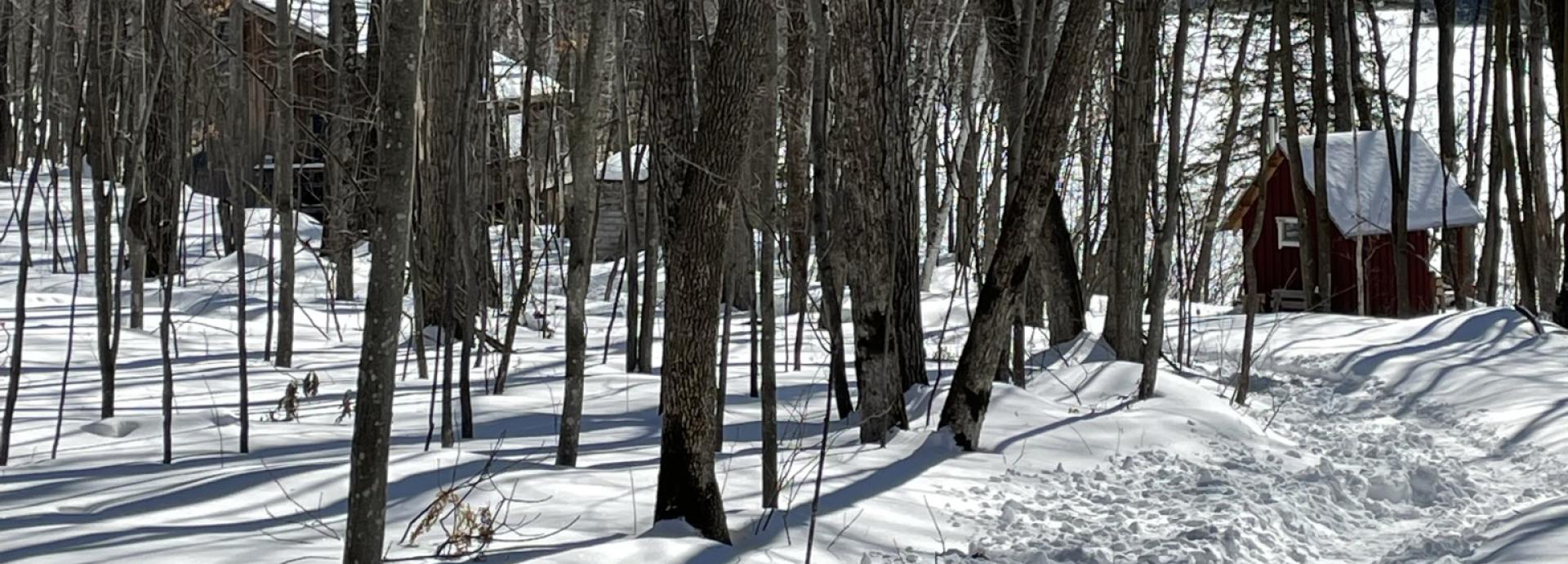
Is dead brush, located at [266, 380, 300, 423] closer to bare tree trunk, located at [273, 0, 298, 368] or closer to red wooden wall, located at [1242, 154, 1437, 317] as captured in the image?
bare tree trunk, located at [273, 0, 298, 368]

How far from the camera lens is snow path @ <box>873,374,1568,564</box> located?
252 inches

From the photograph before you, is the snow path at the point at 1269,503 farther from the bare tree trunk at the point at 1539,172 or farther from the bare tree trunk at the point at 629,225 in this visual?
the bare tree trunk at the point at 1539,172

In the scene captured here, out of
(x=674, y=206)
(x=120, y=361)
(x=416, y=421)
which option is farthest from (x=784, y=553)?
(x=120, y=361)

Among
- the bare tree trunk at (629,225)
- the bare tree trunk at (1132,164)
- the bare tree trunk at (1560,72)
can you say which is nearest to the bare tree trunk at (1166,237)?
the bare tree trunk at (1132,164)

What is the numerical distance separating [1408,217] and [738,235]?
13.4 metres

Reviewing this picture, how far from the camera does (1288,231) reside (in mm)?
24312

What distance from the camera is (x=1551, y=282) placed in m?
20.0

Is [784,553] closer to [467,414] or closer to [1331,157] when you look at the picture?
[467,414]

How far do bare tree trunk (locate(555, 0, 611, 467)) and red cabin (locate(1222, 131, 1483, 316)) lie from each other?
55.3ft

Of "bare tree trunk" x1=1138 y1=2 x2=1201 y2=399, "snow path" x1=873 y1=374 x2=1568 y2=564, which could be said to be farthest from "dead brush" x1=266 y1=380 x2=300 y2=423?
"bare tree trunk" x1=1138 y1=2 x2=1201 y2=399

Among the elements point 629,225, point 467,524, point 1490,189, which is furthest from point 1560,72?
point 467,524

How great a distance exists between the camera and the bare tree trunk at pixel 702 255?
574cm

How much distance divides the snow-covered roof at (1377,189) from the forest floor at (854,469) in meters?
9.69

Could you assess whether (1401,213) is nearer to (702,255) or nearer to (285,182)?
(285,182)
